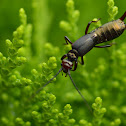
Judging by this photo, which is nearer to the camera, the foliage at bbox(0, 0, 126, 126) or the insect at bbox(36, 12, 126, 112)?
the foliage at bbox(0, 0, 126, 126)

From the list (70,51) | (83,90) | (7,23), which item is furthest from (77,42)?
(7,23)

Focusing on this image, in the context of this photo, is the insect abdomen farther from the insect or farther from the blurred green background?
the blurred green background

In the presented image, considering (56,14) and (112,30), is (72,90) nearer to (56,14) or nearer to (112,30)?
(112,30)

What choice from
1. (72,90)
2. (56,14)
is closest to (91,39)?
(72,90)

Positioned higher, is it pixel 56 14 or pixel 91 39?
pixel 56 14

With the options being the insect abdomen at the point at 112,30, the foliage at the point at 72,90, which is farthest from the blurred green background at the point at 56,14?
the insect abdomen at the point at 112,30

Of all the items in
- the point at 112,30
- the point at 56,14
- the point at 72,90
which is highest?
the point at 56,14

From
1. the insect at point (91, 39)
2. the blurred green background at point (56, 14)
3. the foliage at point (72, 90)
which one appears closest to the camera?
the foliage at point (72, 90)

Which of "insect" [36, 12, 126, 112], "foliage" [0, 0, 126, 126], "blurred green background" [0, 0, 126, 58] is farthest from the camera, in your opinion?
"blurred green background" [0, 0, 126, 58]

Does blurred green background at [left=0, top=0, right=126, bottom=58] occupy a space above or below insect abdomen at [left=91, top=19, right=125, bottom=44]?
above

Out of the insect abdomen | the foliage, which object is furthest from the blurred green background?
the insect abdomen

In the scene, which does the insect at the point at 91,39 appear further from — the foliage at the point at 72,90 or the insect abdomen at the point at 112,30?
the foliage at the point at 72,90
